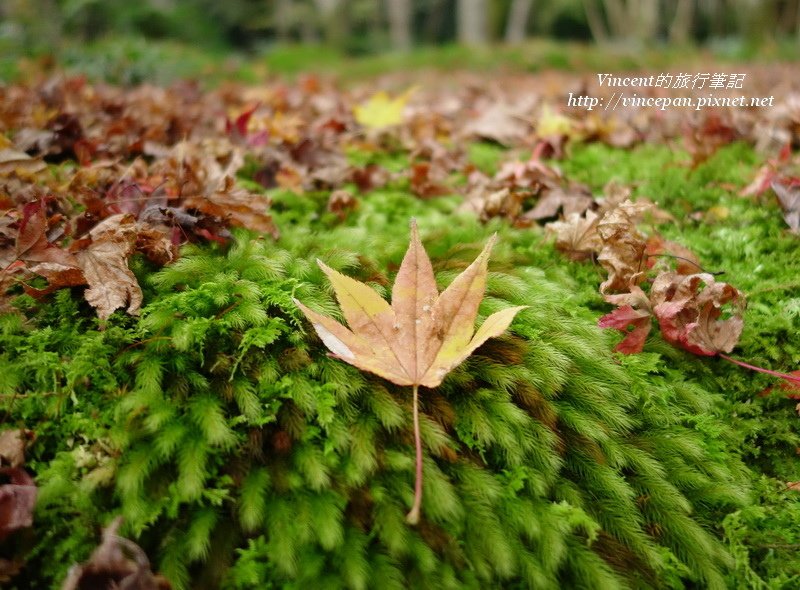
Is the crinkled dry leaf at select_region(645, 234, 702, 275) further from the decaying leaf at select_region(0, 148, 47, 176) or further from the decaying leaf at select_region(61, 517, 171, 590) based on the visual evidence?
the decaying leaf at select_region(0, 148, 47, 176)

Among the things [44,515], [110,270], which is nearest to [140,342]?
[110,270]

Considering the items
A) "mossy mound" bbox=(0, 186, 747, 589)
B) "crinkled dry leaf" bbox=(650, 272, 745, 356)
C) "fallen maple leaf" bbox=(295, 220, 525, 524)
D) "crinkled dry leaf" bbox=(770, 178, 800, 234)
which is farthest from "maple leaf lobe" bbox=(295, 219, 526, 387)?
"crinkled dry leaf" bbox=(770, 178, 800, 234)

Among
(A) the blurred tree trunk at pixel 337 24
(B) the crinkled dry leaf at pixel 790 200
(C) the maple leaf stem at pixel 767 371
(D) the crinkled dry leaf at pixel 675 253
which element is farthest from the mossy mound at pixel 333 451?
(A) the blurred tree trunk at pixel 337 24

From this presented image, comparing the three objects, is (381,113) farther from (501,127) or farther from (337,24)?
(337,24)

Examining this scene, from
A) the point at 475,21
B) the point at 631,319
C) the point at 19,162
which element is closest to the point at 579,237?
the point at 631,319

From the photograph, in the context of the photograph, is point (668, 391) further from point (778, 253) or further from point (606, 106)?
point (606, 106)

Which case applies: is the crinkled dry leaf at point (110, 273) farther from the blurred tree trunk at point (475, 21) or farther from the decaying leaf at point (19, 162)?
the blurred tree trunk at point (475, 21)
